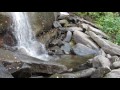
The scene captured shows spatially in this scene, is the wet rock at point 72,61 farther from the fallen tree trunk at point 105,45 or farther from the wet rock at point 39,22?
the wet rock at point 39,22

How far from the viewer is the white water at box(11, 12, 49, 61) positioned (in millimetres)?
8078

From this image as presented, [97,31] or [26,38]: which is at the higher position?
[97,31]

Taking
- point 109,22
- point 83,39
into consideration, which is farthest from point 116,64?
point 109,22

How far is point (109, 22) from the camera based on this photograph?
33.7 ft

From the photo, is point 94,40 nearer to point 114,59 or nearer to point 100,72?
point 114,59

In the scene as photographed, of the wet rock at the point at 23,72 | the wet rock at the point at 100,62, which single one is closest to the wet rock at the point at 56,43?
the wet rock at the point at 100,62

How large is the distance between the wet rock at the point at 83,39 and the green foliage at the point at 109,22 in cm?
98

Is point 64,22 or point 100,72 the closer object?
point 100,72

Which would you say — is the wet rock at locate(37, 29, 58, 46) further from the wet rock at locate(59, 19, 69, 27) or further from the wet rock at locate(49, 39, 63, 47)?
the wet rock at locate(59, 19, 69, 27)

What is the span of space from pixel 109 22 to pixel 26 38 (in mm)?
3272
